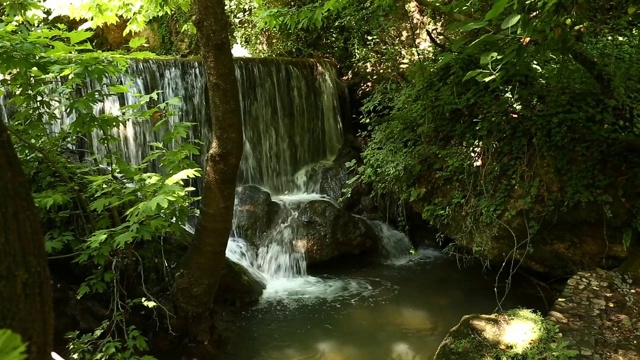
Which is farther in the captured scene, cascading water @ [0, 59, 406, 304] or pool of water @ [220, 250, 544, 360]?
cascading water @ [0, 59, 406, 304]

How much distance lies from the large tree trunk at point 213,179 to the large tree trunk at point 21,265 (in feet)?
7.21

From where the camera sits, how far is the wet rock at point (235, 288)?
18.1ft

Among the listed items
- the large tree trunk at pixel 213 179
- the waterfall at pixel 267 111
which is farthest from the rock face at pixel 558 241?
the waterfall at pixel 267 111

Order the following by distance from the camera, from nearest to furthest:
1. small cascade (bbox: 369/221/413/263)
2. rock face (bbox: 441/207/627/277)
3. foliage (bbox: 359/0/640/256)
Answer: foliage (bbox: 359/0/640/256) < rock face (bbox: 441/207/627/277) < small cascade (bbox: 369/221/413/263)

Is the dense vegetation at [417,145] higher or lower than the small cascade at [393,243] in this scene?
higher

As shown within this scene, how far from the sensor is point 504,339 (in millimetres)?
3596

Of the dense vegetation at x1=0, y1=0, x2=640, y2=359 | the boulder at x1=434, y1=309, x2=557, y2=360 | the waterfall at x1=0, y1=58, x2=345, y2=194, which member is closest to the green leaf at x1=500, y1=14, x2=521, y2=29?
the dense vegetation at x1=0, y1=0, x2=640, y2=359

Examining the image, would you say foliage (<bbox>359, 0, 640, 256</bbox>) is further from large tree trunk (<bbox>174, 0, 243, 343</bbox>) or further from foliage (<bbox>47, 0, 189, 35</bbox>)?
foliage (<bbox>47, 0, 189, 35</bbox>)

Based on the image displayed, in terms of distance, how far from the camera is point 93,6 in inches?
182

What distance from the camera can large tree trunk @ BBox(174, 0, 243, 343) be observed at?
3.54m

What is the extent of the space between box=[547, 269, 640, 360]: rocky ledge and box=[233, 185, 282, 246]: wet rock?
4552 mm

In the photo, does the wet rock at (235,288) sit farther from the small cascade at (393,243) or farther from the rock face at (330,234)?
the small cascade at (393,243)

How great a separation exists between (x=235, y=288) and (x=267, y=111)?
15.3 ft

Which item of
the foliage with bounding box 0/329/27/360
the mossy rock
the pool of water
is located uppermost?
the foliage with bounding box 0/329/27/360
